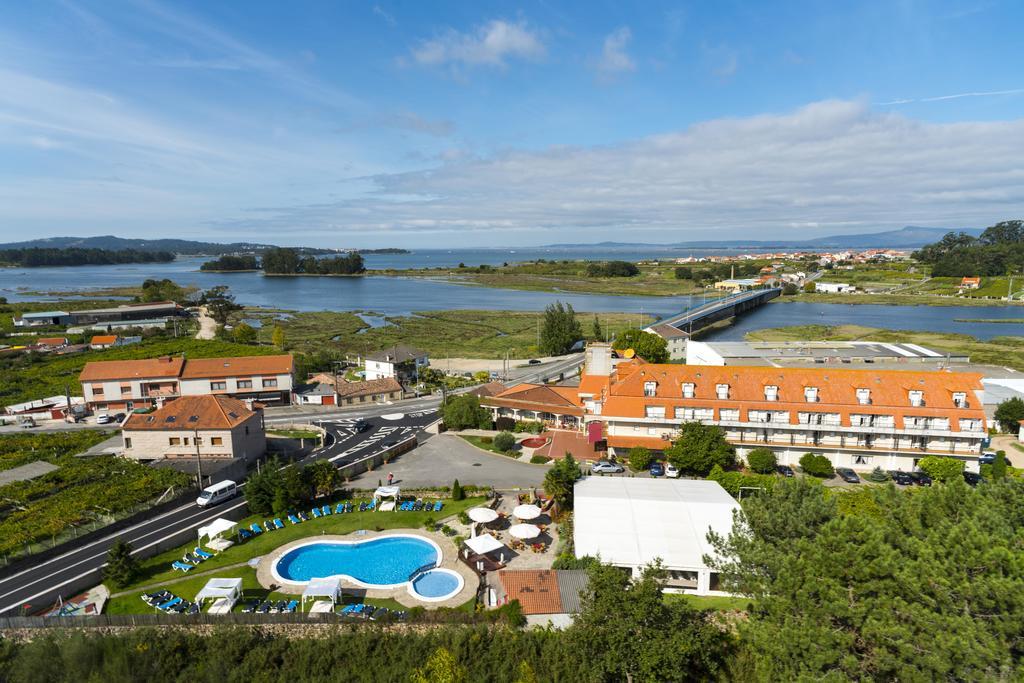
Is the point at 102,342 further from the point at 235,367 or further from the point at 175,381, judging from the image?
the point at 235,367

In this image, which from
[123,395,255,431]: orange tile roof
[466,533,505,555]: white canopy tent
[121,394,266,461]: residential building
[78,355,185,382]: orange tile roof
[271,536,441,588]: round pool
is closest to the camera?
[271,536,441,588]: round pool

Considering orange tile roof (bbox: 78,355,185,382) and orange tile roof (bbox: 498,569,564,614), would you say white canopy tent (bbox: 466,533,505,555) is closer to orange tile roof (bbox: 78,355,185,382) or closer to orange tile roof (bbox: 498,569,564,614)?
orange tile roof (bbox: 498,569,564,614)

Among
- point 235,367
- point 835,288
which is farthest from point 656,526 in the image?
point 835,288

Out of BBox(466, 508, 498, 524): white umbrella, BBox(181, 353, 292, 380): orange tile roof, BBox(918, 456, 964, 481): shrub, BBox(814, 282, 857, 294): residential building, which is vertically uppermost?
BBox(814, 282, 857, 294): residential building

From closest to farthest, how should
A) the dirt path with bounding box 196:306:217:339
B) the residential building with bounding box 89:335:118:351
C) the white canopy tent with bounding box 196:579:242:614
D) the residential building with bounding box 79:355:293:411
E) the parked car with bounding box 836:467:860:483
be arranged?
the white canopy tent with bounding box 196:579:242:614
the parked car with bounding box 836:467:860:483
the residential building with bounding box 79:355:293:411
the residential building with bounding box 89:335:118:351
the dirt path with bounding box 196:306:217:339

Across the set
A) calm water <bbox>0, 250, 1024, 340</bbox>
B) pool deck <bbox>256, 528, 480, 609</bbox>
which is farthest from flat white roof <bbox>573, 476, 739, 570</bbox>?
calm water <bbox>0, 250, 1024, 340</bbox>

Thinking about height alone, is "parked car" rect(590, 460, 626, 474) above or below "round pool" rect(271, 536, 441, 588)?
above

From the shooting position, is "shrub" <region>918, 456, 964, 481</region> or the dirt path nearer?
"shrub" <region>918, 456, 964, 481</region>
